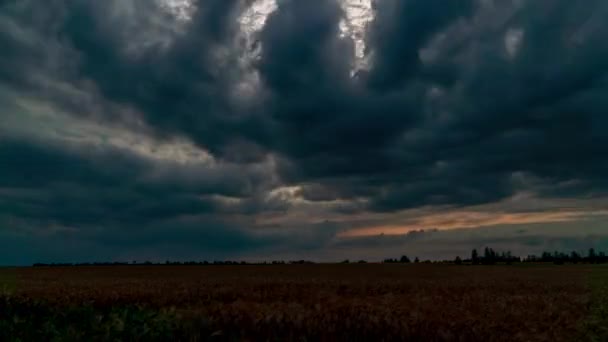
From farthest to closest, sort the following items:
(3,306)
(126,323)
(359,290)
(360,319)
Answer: (359,290) < (3,306) < (360,319) < (126,323)

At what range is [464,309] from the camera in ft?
40.0

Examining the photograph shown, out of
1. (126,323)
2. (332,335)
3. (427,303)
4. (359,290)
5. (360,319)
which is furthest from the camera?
(359,290)

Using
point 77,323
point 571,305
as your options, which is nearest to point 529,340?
point 571,305

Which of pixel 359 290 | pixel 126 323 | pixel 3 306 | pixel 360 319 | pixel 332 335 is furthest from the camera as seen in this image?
pixel 359 290

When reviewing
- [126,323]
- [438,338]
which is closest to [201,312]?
[126,323]

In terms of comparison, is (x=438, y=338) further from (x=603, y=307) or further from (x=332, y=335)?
(x=603, y=307)

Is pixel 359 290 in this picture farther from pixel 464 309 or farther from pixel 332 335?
pixel 332 335

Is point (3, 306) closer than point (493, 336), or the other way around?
point (493, 336)

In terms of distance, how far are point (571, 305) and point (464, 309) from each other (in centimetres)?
311

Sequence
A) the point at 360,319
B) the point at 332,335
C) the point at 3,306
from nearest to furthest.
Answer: the point at 332,335 → the point at 360,319 → the point at 3,306

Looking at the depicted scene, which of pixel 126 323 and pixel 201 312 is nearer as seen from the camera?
pixel 126 323

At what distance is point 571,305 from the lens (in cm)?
1308

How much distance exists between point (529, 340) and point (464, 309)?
141 inches

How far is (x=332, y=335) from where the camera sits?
27.3ft
